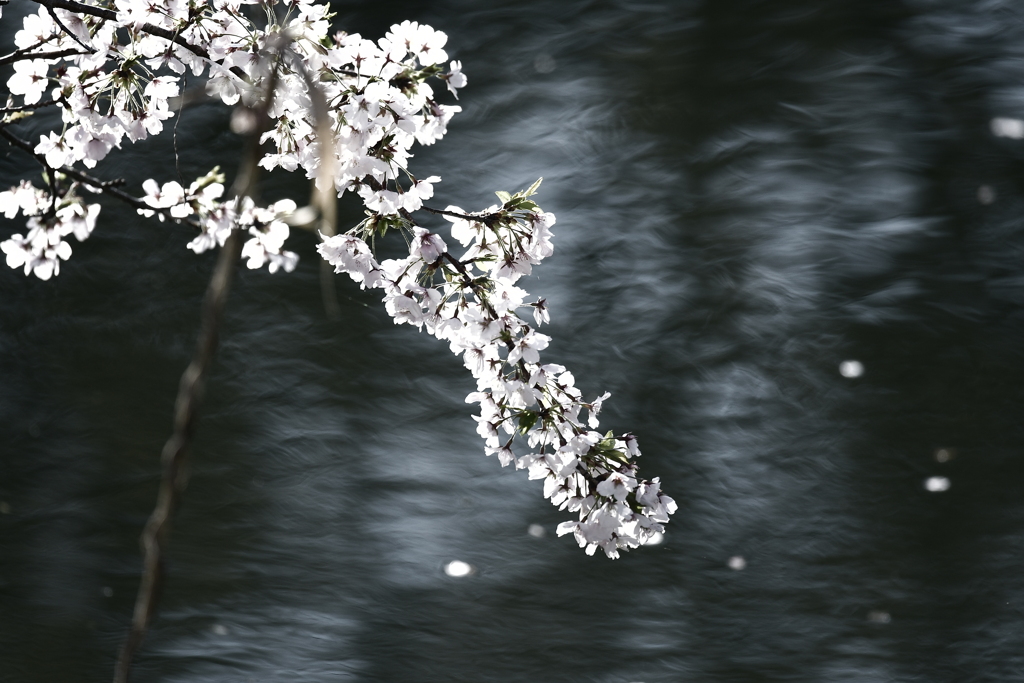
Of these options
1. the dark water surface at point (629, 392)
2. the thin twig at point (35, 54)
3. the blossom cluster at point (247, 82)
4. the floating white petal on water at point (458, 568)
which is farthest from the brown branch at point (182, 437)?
the floating white petal on water at point (458, 568)

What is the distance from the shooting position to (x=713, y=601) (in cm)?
178

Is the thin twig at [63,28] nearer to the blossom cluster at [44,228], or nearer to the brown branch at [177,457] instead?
the blossom cluster at [44,228]

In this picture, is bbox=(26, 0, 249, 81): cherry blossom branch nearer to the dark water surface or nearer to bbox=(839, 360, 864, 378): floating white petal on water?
the dark water surface

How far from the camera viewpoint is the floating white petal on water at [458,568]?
72.7 inches

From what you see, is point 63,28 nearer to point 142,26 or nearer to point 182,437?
point 142,26

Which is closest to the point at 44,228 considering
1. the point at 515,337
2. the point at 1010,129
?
the point at 515,337

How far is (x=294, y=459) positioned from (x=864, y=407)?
1.35 m

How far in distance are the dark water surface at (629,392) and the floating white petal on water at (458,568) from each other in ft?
0.10

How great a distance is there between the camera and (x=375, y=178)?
0.72 meters

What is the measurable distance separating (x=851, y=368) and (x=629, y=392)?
1.76 ft

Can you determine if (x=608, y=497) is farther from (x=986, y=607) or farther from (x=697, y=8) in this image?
(x=697, y=8)

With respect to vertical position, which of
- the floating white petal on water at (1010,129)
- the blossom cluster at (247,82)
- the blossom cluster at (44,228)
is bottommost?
the blossom cluster at (44,228)

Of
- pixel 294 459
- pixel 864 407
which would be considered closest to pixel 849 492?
pixel 864 407

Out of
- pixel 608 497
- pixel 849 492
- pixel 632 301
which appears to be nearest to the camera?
pixel 608 497
